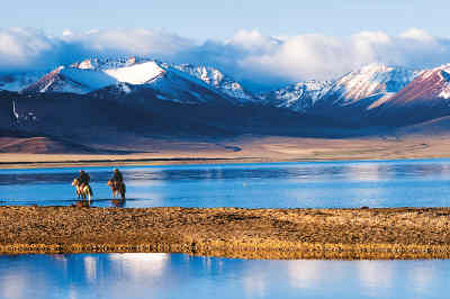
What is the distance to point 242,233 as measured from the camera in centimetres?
Result: 3478

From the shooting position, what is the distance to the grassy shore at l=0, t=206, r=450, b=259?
31984 millimetres

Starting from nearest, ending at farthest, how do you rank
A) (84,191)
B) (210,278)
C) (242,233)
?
(210,278) → (242,233) → (84,191)

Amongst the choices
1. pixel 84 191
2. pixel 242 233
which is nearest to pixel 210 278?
pixel 242 233

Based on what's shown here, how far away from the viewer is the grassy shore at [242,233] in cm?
3198

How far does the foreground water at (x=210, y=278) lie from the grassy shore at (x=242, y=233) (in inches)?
45.7

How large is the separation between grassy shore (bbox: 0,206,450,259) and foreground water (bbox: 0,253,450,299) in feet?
3.81

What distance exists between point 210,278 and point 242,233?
611 centimetres

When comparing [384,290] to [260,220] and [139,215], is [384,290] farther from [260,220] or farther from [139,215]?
[139,215]

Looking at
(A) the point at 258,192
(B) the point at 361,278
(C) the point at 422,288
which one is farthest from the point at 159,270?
(A) the point at 258,192

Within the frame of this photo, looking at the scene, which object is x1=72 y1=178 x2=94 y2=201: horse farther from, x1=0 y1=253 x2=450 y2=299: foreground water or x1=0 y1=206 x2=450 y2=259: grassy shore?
x1=0 y1=253 x2=450 y2=299: foreground water

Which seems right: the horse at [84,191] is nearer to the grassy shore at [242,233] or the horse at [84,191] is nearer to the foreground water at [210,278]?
the grassy shore at [242,233]

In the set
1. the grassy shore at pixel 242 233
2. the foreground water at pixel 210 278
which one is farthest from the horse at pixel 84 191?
the foreground water at pixel 210 278

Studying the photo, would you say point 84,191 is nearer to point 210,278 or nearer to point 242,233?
point 242,233

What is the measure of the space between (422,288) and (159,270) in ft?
27.7
